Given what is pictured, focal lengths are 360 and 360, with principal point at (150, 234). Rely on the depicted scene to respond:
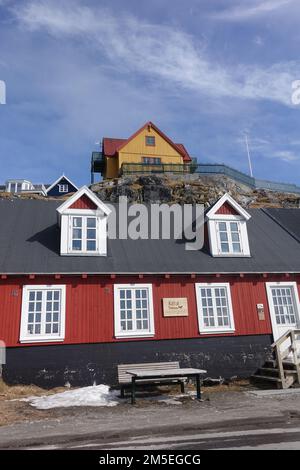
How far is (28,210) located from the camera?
1823cm

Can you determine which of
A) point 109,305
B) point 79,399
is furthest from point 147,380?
point 109,305

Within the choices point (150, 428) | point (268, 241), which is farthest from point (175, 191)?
point (150, 428)

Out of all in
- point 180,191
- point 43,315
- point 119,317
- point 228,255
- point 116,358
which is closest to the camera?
point 43,315

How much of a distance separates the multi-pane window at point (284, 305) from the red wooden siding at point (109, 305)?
0.52 metres

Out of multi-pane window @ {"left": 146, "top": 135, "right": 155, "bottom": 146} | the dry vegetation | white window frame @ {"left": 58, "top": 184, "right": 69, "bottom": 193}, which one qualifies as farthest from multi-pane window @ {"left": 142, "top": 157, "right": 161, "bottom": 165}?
the dry vegetation

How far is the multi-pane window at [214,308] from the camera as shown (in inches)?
596

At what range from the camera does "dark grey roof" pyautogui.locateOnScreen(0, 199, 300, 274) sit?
1456cm

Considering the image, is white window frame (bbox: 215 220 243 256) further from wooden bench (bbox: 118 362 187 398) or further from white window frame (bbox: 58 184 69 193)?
white window frame (bbox: 58 184 69 193)

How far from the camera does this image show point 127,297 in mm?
14812

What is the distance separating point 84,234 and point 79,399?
22.7ft

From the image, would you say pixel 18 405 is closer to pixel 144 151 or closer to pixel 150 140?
pixel 144 151

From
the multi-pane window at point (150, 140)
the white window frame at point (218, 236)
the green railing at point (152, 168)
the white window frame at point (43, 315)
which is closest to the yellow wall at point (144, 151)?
the multi-pane window at point (150, 140)

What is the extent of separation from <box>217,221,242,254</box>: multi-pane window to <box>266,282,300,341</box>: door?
226cm
